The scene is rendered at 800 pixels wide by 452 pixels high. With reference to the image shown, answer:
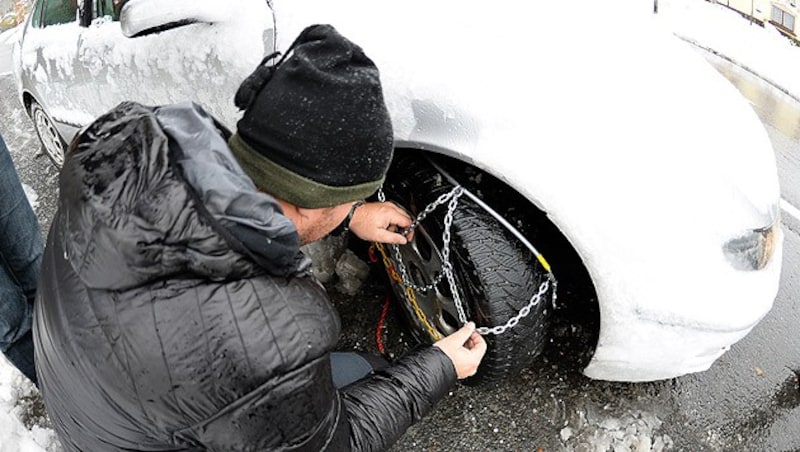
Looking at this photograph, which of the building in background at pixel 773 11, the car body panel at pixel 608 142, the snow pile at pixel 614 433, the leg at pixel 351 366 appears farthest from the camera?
the building in background at pixel 773 11

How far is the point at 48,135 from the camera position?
364 centimetres

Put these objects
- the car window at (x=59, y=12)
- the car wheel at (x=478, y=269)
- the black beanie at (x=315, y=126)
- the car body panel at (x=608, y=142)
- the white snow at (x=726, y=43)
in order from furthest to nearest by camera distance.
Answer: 1. the car window at (x=59, y=12)
2. the white snow at (x=726, y=43)
3. the car wheel at (x=478, y=269)
4. the car body panel at (x=608, y=142)
5. the black beanie at (x=315, y=126)

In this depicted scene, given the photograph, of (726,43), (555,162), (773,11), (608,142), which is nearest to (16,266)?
(555,162)

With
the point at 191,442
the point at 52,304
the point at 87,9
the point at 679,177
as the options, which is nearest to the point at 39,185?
the point at 87,9

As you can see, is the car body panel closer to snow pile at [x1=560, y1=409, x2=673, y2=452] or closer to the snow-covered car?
the snow-covered car

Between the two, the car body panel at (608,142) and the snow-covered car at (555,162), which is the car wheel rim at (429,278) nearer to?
the snow-covered car at (555,162)

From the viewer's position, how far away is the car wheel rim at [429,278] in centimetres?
217

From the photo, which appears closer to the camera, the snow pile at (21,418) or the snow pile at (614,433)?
the snow pile at (614,433)

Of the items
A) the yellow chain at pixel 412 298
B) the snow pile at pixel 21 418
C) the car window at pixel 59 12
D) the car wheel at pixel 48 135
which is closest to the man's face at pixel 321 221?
the yellow chain at pixel 412 298

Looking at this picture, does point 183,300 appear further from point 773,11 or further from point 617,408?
point 773,11

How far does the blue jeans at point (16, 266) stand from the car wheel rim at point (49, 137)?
50.5 inches

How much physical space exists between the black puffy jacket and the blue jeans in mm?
1093

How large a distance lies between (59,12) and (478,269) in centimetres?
251

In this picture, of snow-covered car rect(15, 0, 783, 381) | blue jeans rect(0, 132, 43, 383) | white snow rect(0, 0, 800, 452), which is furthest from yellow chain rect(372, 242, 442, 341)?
white snow rect(0, 0, 800, 452)
